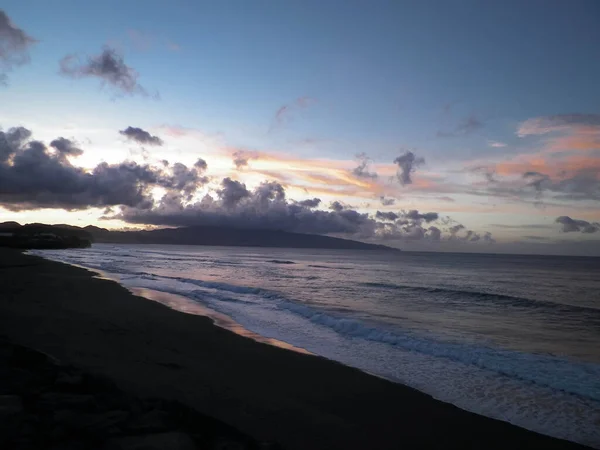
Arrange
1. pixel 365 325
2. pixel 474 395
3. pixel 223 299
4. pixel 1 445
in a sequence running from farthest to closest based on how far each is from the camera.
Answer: pixel 223 299 < pixel 365 325 < pixel 474 395 < pixel 1 445

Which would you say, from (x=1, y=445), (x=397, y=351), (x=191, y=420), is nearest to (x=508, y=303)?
(x=397, y=351)

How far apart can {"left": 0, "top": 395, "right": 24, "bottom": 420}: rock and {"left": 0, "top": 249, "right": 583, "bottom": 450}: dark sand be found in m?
1.81

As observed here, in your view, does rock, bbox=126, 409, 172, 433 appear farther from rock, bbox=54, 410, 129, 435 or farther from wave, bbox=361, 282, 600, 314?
wave, bbox=361, 282, 600, 314

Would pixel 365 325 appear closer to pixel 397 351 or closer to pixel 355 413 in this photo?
pixel 397 351

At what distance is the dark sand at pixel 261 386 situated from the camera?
5.92 metres

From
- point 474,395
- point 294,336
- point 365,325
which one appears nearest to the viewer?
point 474,395

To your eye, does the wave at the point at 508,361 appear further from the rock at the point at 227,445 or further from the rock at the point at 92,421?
the rock at the point at 92,421

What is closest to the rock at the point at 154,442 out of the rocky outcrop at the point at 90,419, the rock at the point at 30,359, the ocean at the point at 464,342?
the rocky outcrop at the point at 90,419

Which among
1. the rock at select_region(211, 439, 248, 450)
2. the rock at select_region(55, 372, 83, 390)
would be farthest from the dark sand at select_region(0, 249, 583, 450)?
the rock at select_region(211, 439, 248, 450)

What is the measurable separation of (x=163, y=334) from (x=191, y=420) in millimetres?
7079

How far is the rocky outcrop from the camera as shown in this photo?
4.06m

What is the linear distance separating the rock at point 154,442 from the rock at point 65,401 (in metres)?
1.01

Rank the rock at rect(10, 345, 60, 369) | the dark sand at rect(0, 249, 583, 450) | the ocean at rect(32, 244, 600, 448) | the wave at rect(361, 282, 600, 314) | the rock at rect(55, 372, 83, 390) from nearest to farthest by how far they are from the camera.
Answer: the rock at rect(55, 372, 83, 390) < the dark sand at rect(0, 249, 583, 450) < the rock at rect(10, 345, 60, 369) < the ocean at rect(32, 244, 600, 448) < the wave at rect(361, 282, 600, 314)

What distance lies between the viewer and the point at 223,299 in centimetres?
2205
